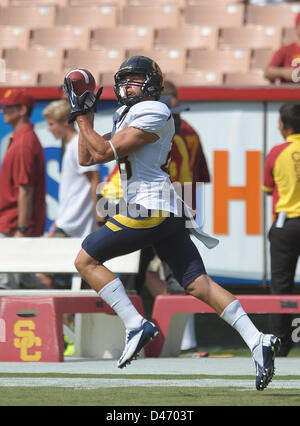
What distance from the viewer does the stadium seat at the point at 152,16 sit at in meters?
12.9

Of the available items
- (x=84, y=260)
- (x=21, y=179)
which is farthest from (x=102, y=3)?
(x=84, y=260)

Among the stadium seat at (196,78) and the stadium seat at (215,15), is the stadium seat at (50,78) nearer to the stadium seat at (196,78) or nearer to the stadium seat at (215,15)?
the stadium seat at (196,78)

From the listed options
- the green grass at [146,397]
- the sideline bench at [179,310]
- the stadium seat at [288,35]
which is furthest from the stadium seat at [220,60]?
the green grass at [146,397]

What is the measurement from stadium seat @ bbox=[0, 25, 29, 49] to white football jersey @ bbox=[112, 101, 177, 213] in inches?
297

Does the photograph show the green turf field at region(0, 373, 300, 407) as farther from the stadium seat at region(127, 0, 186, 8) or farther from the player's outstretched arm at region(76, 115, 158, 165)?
the stadium seat at region(127, 0, 186, 8)

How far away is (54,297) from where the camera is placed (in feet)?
24.6

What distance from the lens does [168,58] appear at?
1233 centimetres

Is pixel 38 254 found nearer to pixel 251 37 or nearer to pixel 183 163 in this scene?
pixel 183 163

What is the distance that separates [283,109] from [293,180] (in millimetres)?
551

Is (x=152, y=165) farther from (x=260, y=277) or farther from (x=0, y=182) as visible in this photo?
(x=260, y=277)

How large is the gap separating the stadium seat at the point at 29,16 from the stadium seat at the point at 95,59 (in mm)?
974

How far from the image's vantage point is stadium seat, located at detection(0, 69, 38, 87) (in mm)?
12163
